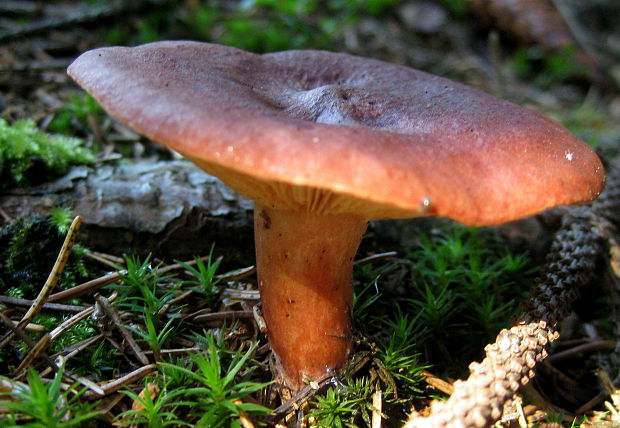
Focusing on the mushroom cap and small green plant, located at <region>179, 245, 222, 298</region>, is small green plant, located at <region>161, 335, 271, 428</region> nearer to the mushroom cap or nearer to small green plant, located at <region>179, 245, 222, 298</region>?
small green plant, located at <region>179, 245, 222, 298</region>

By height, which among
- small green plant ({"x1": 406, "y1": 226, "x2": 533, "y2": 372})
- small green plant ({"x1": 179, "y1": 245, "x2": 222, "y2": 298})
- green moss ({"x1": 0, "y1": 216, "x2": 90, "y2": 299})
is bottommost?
small green plant ({"x1": 406, "y1": 226, "x2": 533, "y2": 372})

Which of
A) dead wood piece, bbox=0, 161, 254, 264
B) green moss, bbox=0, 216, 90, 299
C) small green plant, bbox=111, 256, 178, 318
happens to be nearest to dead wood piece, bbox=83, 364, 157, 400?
small green plant, bbox=111, 256, 178, 318

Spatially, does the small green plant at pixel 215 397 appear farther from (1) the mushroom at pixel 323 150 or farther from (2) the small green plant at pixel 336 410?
(1) the mushroom at pixel 323 150

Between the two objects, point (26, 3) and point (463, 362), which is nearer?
point (463, 362)

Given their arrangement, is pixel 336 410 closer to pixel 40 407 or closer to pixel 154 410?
pixel 154 410

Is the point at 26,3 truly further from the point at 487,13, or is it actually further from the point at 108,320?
the point at 487,13

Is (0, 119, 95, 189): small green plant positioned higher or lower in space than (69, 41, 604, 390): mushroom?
lower

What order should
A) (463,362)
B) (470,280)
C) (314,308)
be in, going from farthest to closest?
1. (470,280)
2. (463,362)
3. (314,308)

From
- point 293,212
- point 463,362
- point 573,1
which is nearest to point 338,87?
point 293,212
